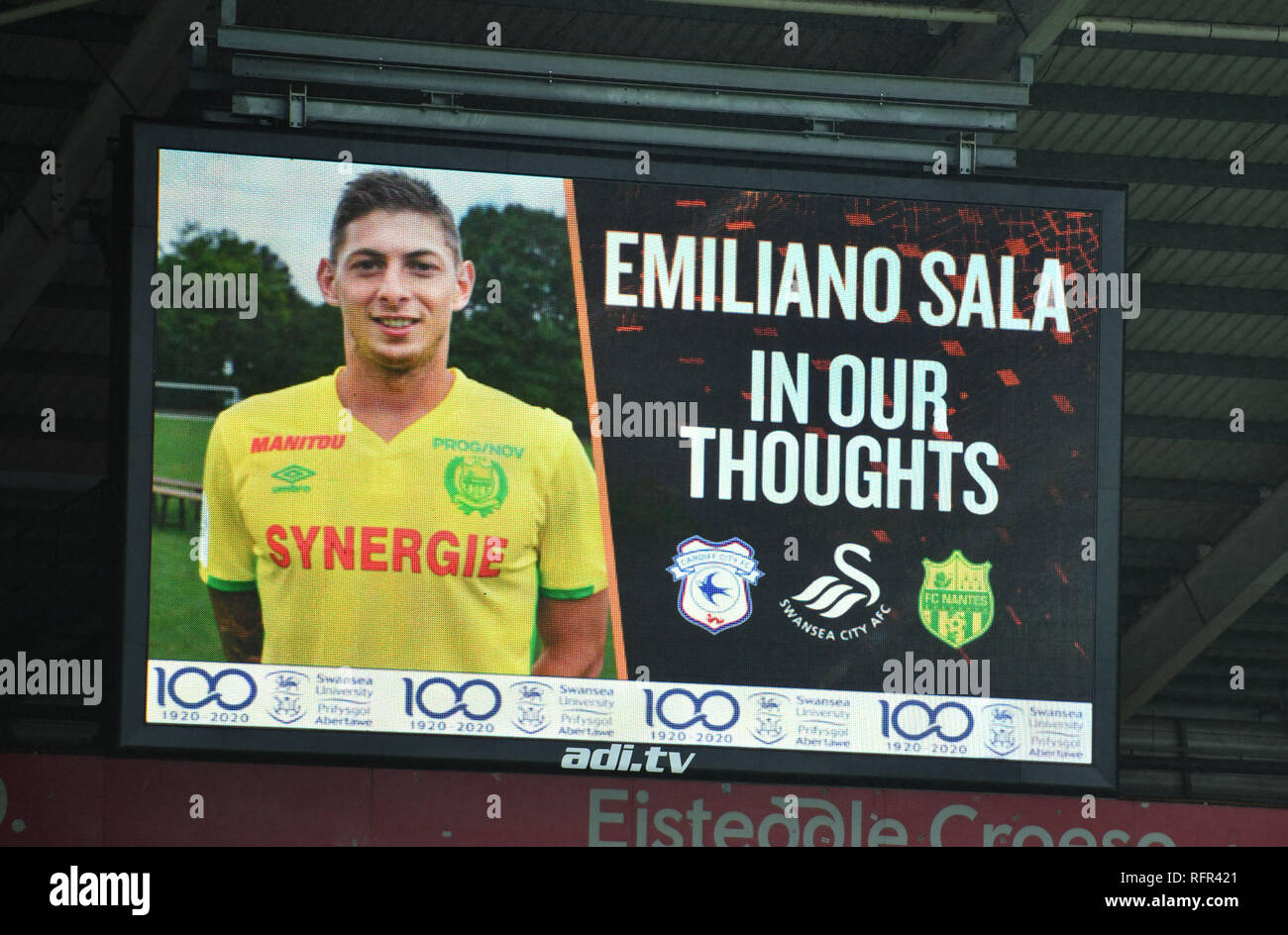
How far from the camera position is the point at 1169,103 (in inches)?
443

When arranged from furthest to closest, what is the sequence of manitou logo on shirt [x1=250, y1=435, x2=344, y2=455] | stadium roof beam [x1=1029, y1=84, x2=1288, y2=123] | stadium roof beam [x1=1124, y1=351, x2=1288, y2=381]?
stadium roof beam [x1=1124, y1=351, x2=1288, y2=381] → stadium roof beam [x1=1029, y1=84, x2=1288, y2=123] → manitou logo on shirt [x1=250, y1=435, x2=344, y2=455]

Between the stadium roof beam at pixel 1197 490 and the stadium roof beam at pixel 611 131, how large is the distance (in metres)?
5.13

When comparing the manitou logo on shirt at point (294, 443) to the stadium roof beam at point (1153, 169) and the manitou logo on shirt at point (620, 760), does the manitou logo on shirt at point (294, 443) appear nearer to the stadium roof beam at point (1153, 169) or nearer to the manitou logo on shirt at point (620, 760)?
the manitou logo on shirt at point (620, 760)

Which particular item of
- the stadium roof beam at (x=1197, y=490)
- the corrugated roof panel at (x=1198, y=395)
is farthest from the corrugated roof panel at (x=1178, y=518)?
the corrugated roof panel at (x=1198, y=395)

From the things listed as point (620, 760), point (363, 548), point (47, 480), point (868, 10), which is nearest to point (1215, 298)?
point (868, 10)

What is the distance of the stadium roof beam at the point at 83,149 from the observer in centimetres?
1028

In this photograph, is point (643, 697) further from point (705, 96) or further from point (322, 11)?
point (322, 11)

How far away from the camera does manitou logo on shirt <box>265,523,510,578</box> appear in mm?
8242

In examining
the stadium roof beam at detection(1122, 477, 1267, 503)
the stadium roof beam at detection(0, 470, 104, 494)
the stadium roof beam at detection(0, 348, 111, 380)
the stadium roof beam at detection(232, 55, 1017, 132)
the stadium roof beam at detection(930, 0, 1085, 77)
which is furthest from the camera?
the stadium roof beam at detection(1122, 477, 1267, 503)

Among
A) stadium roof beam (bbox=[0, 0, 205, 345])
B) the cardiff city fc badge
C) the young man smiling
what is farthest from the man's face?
stadium roof beam (bbox=[0, 0, 205, 345])

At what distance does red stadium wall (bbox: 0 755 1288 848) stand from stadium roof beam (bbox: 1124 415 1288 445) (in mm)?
4255

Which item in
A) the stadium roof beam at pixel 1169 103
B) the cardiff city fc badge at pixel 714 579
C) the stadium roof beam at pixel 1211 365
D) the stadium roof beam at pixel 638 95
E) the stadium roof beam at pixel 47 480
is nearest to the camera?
the cardiff city fc badge at pixel 714 579

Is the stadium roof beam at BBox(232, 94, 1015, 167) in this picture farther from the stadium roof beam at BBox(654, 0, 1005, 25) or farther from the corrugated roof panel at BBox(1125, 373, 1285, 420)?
the corrugated roof panel at BBox(1125, 373, 1285, 420)
